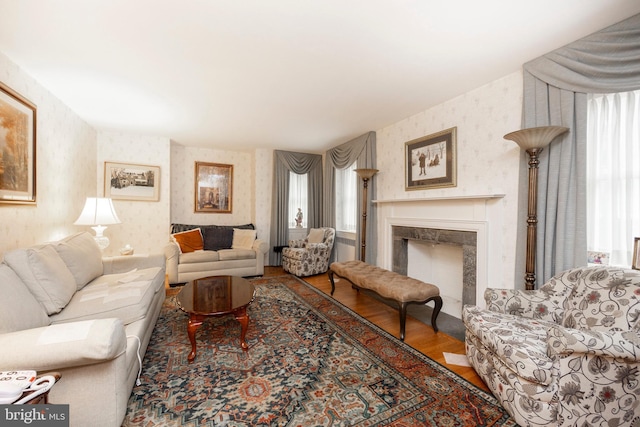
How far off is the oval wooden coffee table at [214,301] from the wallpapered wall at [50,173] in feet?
4.81

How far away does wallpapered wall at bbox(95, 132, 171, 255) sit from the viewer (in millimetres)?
4316

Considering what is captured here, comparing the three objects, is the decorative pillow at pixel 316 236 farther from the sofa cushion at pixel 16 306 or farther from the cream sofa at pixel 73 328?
the sofa cushion at pixel 16 306

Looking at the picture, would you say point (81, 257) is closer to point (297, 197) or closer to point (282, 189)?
point (282, 189)

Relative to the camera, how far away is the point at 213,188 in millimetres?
5504

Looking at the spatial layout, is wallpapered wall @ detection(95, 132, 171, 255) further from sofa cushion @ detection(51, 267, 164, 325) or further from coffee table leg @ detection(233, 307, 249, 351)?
coffee table leg @ detection(233, 307, 249, 351)

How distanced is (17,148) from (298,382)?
3.01 m

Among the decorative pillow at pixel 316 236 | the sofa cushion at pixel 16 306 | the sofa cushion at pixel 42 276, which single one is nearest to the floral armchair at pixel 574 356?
the sofa cushion at pixel 16 306

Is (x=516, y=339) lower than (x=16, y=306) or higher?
lower

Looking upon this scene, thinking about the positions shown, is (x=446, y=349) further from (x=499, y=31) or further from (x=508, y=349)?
(x=499, y=31)

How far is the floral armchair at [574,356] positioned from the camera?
129cm

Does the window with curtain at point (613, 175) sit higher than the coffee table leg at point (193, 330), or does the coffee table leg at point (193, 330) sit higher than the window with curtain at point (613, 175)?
the window with curtain at point (613, 175)

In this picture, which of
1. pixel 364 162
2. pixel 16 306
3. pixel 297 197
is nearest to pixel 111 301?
pixel 16 306

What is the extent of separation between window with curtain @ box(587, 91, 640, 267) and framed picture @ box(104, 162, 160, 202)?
5.63 meters

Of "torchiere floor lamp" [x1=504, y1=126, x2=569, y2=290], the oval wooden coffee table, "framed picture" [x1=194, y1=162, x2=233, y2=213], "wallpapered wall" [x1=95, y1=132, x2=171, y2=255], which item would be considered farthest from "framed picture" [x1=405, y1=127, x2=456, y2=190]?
"wallpapered wall" [x1=95, y1=132, x2=171, y2=255]
